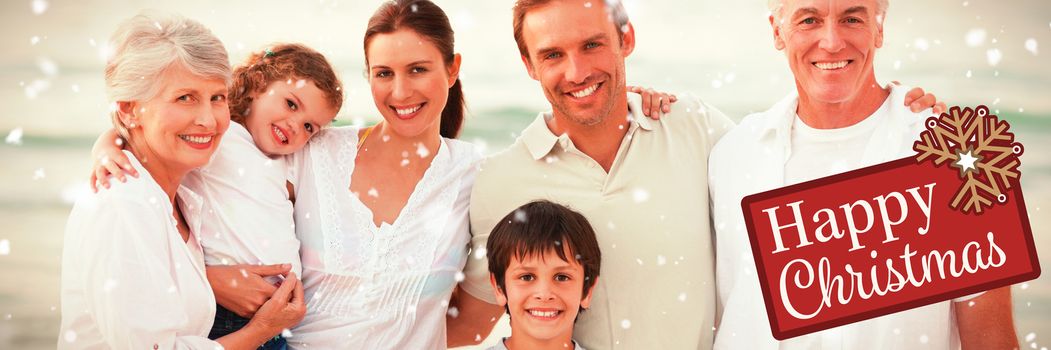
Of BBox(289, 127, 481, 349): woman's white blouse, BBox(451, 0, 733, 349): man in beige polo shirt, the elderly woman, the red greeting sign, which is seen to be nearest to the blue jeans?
the elderly woman

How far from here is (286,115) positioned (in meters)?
4.32

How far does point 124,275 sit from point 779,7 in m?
2.69

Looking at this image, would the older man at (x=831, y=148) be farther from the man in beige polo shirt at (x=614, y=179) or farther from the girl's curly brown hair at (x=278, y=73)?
the girl's curly brown hair at (x=278, y=73)

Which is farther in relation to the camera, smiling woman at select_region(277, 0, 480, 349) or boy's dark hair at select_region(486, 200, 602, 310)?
smiling woman at select_region(277, 0, 480, 349)

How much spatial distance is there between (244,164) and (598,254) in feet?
4.98

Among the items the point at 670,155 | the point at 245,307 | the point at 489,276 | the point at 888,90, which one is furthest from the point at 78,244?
the point at 888,90

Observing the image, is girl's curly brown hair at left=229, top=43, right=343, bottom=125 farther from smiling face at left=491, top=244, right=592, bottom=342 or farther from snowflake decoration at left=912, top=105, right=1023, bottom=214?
snowflake decoration at left=912, top=105, right=1023, bottom=214

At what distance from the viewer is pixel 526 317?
4.07 metres

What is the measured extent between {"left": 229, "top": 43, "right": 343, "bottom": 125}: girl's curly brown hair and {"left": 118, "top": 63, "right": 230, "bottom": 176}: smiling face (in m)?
0.46

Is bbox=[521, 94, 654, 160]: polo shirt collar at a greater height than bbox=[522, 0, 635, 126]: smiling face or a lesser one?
lesser

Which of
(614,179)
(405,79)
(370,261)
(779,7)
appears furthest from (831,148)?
(370,261)

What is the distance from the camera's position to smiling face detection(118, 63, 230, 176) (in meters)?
3.80

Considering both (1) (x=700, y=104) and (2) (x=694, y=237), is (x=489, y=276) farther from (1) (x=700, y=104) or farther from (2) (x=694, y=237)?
(1) (x=700, y=104)

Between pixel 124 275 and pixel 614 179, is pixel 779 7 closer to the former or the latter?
pixel 614 179
